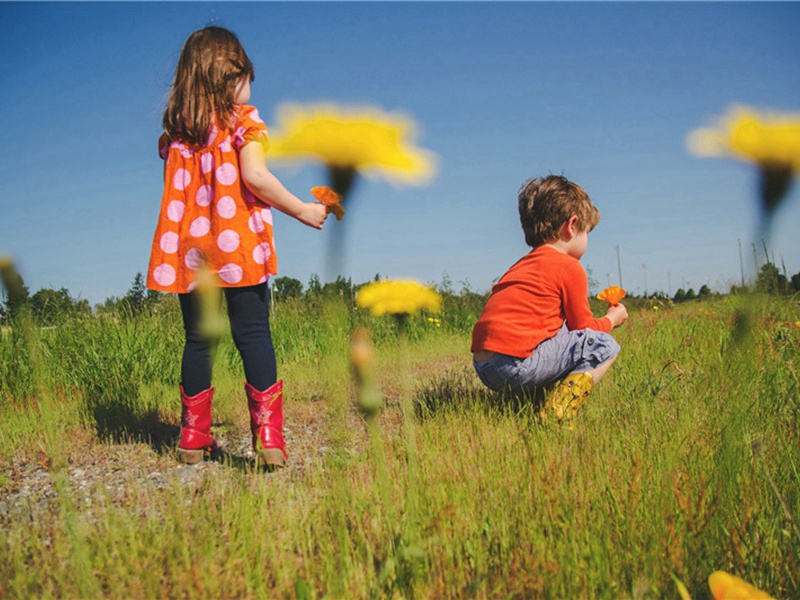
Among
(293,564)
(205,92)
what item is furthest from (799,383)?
(205,92)

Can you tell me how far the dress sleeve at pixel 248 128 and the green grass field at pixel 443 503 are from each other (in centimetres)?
115

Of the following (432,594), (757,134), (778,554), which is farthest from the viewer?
(778,554)

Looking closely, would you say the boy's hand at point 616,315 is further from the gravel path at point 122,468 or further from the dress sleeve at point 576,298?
the gravel path at point 122,468

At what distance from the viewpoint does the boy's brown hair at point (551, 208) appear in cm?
297

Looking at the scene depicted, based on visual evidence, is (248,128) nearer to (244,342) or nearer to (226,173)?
(226,173)

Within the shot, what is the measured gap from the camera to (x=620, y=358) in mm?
3852

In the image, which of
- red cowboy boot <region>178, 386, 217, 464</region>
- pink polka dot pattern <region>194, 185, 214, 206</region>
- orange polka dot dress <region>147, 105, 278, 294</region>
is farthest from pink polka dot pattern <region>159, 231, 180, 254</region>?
red cowboy boot <region>178, 386, 217, 464</region>

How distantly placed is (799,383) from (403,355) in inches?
83.5

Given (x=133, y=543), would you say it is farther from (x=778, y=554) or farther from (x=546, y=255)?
(x=546, y=255)

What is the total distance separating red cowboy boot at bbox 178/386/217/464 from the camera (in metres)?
2.41

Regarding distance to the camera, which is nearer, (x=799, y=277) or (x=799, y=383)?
(x=799, y=383)

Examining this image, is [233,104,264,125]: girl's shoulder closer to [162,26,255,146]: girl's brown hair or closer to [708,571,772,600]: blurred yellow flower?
[162,26,255,146]: girl's brown hair

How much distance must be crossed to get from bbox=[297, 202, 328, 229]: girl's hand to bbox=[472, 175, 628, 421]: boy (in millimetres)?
1079

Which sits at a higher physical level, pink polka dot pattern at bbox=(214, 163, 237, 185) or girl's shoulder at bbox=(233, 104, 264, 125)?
girl's shoulder at bbox=(233, 104, 264, 125)
